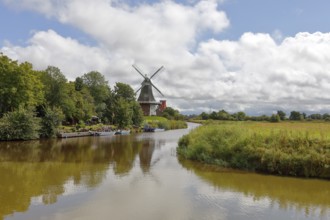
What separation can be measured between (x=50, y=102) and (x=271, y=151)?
1692 inches

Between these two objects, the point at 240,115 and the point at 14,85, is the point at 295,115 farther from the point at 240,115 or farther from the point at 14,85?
the point at 14,85

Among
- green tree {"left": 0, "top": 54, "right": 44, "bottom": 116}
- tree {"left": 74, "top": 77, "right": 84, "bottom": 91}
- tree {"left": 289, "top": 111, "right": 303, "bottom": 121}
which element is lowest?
tree {"left": 289, "top": 111, "right": 303, "bottom": 121}

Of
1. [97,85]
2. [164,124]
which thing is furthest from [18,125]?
[164,124]

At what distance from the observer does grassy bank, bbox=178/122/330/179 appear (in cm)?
1806

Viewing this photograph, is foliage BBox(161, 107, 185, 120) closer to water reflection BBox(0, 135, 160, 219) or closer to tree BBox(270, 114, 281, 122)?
tree BBox(270, 114, 281, 122)

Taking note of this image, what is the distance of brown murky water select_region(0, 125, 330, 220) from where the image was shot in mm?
11688

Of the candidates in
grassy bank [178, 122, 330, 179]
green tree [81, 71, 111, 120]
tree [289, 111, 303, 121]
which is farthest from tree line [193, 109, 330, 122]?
grassy bank [178, 122, 330, 179]

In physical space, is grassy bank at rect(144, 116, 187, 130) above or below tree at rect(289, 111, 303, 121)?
below

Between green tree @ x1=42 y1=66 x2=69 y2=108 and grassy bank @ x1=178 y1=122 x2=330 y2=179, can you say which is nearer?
grassy bank @ x1=178 y1=122 x2=330 y2=179

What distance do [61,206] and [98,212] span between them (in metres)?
1.57

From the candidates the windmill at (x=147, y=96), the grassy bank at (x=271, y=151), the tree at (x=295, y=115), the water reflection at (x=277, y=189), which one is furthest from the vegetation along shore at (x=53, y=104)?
the tree at (x=295, y=115)

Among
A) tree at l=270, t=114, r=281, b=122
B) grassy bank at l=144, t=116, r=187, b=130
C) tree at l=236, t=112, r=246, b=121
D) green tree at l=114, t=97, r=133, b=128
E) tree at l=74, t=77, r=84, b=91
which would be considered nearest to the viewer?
tree at l=270, t=114, r=281, b=122

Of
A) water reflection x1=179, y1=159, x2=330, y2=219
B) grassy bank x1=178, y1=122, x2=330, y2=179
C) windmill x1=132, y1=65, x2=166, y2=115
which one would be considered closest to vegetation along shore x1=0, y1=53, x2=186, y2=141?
windmill x1=132, y1=65, x2=166, y2=115

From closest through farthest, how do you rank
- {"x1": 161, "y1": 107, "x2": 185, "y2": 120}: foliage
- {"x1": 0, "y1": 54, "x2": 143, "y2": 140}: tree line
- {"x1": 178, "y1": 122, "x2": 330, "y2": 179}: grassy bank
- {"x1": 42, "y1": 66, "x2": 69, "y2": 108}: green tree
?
{"x1": 178, "y1": 122, "x2": 330, "y2": 179}: grassy bank → {"x1": 0, "y1": 54, "x2": 143, "y2": 140}: tree line → {"x1": 42, "y1": 66, "x2": 69, "y2": 108}: green tree → {"x1": 161, "y1": 107, "x2": 185, "y2": 120}: foliage
